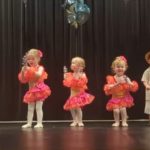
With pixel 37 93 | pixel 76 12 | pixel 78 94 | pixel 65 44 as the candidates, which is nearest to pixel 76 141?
pixel 37 93

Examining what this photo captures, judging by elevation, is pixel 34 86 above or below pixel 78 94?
above

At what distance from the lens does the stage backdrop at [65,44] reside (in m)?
7.39

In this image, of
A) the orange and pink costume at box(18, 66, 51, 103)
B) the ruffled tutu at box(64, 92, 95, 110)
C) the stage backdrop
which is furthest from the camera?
the stage backdrop

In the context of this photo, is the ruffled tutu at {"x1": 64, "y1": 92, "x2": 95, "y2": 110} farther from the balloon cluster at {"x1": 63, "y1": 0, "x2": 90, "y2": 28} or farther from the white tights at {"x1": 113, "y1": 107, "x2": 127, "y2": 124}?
the balloon cluster at {"x1": 63, "y1": 0, "x2": 90, "y2": 28}

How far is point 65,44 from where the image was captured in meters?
7.48

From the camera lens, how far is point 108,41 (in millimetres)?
7523

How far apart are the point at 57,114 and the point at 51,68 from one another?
0.72 meters

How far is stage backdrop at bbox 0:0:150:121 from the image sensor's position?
739 cm

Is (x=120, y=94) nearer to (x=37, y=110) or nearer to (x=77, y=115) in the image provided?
(x=77, y=115)

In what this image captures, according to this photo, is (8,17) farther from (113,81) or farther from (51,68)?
(113,81)

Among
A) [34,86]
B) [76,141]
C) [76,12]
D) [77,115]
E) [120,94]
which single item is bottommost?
[76,141]

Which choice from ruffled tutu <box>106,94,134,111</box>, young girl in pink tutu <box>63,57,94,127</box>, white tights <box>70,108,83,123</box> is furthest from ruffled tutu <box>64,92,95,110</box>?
ruffled tutu <box>106,94,134,111</box>

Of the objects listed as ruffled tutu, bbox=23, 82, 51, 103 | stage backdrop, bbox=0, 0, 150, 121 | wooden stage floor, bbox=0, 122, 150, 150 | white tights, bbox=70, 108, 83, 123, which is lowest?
wooden stage floor, bbox=0, 122, 150, 150

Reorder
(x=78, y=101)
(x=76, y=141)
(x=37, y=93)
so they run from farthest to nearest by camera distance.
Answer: (x=78, y=101) → (x=37, y=93) → (x=76, y=141)
